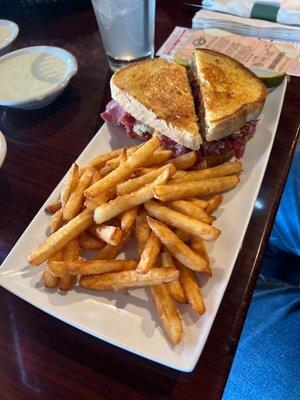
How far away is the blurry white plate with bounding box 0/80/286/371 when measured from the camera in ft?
2.56

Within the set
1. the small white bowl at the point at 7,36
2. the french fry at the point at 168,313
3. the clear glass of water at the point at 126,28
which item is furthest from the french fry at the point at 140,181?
the small white bowl at the point at 7,36

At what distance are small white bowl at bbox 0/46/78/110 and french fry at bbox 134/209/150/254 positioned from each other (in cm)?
56

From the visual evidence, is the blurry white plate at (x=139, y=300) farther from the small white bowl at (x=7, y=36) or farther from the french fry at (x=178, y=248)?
the small white bowl at (x=7, y=36)

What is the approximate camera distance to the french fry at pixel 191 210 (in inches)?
34.6

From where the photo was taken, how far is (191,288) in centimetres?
82

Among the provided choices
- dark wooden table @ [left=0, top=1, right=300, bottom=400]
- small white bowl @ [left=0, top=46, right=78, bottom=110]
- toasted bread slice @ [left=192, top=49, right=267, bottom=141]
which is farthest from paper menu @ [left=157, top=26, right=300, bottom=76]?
small white bowl @ [left=0, top=46, right=78, bottom=110]

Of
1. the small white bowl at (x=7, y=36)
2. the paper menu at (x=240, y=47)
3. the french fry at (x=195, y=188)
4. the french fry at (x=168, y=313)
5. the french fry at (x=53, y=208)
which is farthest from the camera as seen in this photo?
the small white bowl at (x=7, y=36)

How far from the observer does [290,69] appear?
1.41m

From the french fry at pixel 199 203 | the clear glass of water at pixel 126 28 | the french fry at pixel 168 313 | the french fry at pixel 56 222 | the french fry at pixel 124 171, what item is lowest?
the french fry at pixel 168 313

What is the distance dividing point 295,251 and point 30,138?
0.87 meters

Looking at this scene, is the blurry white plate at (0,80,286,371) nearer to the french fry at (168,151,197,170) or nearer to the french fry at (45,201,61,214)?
the french fry at (45,201,61,214)

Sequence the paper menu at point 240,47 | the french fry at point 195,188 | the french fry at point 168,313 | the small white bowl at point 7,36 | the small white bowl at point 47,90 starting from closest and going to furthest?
the french fry at point 168,313 < the french fry at point 195,188 < the small white bowl at point 47,90 < the paper menu at point 240,47 < the small white bowl at point 7,36

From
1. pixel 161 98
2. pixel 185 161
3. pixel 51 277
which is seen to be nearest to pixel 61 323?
pixel 51 277

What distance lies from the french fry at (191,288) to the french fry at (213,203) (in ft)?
0.50
